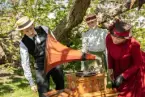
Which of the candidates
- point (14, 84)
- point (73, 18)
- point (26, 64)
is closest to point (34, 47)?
point (26, 64)

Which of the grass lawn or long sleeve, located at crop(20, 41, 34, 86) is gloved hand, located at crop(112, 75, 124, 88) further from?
the grass lawn

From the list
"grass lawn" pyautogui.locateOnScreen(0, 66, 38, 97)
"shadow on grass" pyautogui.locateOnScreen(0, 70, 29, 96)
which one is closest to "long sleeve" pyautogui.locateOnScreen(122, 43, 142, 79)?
"grass lawn" pyautogui.locateOnScreen(0, 66, 38, 97)

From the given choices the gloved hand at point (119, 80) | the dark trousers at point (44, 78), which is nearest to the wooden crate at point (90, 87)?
the gloved hand at point (119, 80)

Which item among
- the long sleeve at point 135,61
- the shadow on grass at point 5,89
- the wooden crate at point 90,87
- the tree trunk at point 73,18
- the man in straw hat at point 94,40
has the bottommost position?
the shadow on grass at point 5,89

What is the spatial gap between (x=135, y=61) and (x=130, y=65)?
0.13 metres

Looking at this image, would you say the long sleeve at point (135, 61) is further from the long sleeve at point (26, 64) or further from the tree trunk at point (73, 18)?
the tree trunk at point (73, 18)

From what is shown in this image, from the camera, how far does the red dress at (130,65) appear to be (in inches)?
188

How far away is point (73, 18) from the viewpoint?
32.3 ft

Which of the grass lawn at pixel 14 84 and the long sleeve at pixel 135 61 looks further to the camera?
the grass lawn at pixel 14 84

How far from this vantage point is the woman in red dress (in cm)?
474

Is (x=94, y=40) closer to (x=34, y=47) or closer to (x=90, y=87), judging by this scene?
(x=34, y=47)

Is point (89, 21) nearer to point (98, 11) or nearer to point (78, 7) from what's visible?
point (78, 7)

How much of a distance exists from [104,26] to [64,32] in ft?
3.95

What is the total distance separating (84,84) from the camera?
477 centimetres
